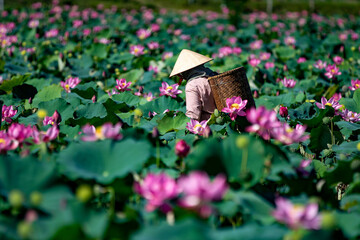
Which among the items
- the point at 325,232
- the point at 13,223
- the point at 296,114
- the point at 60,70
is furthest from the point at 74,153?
the point at 60,70

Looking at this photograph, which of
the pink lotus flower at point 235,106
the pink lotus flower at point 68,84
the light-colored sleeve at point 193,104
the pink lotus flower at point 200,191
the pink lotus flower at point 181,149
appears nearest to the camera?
the pink lotus flower at point 200,191

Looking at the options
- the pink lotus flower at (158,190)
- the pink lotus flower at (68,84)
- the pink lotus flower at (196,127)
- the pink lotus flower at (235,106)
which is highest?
the pink lotus flower at (158,190)

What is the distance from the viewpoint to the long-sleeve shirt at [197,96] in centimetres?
279

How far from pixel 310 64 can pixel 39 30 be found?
4.69m

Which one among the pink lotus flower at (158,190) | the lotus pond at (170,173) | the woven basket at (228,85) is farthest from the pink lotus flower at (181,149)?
the woven basket at (228,85)

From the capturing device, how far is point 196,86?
2801 millimetres

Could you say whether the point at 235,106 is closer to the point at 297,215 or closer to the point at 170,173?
the point at 170,173

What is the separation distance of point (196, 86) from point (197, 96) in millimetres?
73

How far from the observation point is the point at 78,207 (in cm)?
115

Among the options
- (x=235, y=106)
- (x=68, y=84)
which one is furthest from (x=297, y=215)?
(x=68, y=84)

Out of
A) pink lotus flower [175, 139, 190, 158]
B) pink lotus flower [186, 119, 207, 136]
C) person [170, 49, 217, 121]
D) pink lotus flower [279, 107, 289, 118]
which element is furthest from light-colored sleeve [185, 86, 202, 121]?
pink lotus flower [175, 139, 190, 158]

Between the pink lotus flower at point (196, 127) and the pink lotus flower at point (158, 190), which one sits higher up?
the pink lotus flower at point (158, 190)

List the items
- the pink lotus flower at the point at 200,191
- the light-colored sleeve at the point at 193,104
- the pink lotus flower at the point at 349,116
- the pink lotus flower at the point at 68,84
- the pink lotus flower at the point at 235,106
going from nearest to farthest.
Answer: the pink lotus flower at the point at 200,191, the pink lotus flower at the point at 235,106, the pink lotus flower at the point at 349,116, the light-colored sleeve at the point at 193,104, the pink lotus flower at the point at 68,84

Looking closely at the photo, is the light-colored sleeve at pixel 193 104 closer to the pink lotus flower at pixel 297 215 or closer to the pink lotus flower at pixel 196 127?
the pink lotus flower at pixel 196 127
